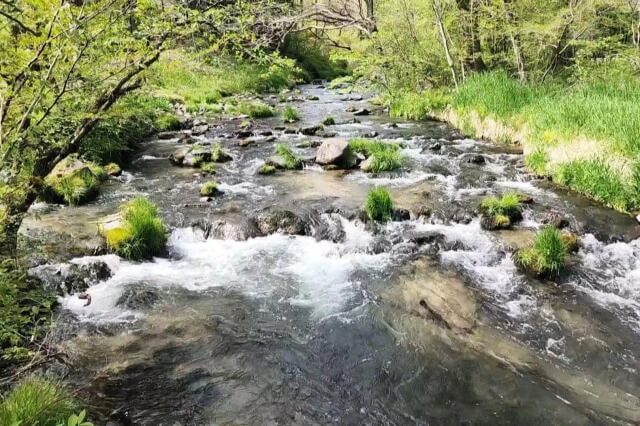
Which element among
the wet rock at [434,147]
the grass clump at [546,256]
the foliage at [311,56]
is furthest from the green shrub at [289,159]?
the foliage at [311,56]

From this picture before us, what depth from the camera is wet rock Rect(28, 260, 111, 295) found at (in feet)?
23.7

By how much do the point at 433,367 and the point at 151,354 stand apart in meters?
3.35

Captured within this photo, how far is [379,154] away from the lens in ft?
Answer: 43.5

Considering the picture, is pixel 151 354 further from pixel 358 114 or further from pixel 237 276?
pixel 358 114

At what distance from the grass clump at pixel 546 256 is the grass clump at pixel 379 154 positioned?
5.82m

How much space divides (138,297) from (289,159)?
735 cm

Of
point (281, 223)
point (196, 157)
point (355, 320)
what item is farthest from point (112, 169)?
point (355, 320)

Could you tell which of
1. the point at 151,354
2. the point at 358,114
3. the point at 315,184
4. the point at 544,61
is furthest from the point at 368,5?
the point at 151,354

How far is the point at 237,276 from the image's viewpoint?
26.3ft

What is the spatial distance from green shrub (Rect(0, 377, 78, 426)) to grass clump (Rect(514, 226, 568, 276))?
21.4 feet

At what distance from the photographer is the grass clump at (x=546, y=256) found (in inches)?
296

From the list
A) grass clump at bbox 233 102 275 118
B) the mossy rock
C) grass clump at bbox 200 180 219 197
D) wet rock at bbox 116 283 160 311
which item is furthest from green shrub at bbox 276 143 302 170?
grass clump at bbox 233 102 275 118

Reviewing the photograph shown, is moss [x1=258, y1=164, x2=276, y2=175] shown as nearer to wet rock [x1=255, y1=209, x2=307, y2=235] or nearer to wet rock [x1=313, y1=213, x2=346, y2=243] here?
wet rock [x1=255, y1=209, x2=307, y2=235]

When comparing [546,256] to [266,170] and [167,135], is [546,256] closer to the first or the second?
[266,170]
